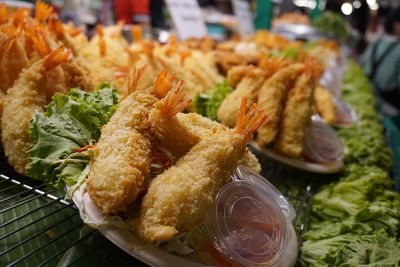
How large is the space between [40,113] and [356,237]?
6.58ft

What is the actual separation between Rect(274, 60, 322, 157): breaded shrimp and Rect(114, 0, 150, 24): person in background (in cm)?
435

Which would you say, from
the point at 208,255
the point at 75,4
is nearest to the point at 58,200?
the point at 208,255

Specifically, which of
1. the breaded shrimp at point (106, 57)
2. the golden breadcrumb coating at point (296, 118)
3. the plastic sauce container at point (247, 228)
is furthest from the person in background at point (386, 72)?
the plastic sauce container at point (247, 228)

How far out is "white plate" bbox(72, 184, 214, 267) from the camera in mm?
1393

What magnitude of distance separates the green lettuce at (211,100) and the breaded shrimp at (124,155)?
1.19 metres

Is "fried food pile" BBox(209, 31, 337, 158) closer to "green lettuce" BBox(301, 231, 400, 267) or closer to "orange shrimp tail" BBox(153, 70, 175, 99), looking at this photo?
"green lettuce" BBox(301, 231, 400, 267)

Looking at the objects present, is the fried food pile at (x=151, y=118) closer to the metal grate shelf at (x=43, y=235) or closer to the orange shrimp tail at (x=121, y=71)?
the orange shrimp tail at (x=121, y=71)

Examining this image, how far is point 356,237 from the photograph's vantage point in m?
2.08

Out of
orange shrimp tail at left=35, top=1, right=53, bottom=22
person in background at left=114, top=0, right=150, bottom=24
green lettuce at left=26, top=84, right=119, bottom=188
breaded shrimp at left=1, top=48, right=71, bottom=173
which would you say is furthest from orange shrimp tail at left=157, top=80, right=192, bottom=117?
person in background at left=114, top=0, right=150, bottom=24

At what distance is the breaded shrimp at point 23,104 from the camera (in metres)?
1.99

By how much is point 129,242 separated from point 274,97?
187cm

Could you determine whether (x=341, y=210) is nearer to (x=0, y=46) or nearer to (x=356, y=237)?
(x=356, y=237)

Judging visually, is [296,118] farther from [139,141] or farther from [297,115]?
[139,141]

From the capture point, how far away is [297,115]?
113 inches
